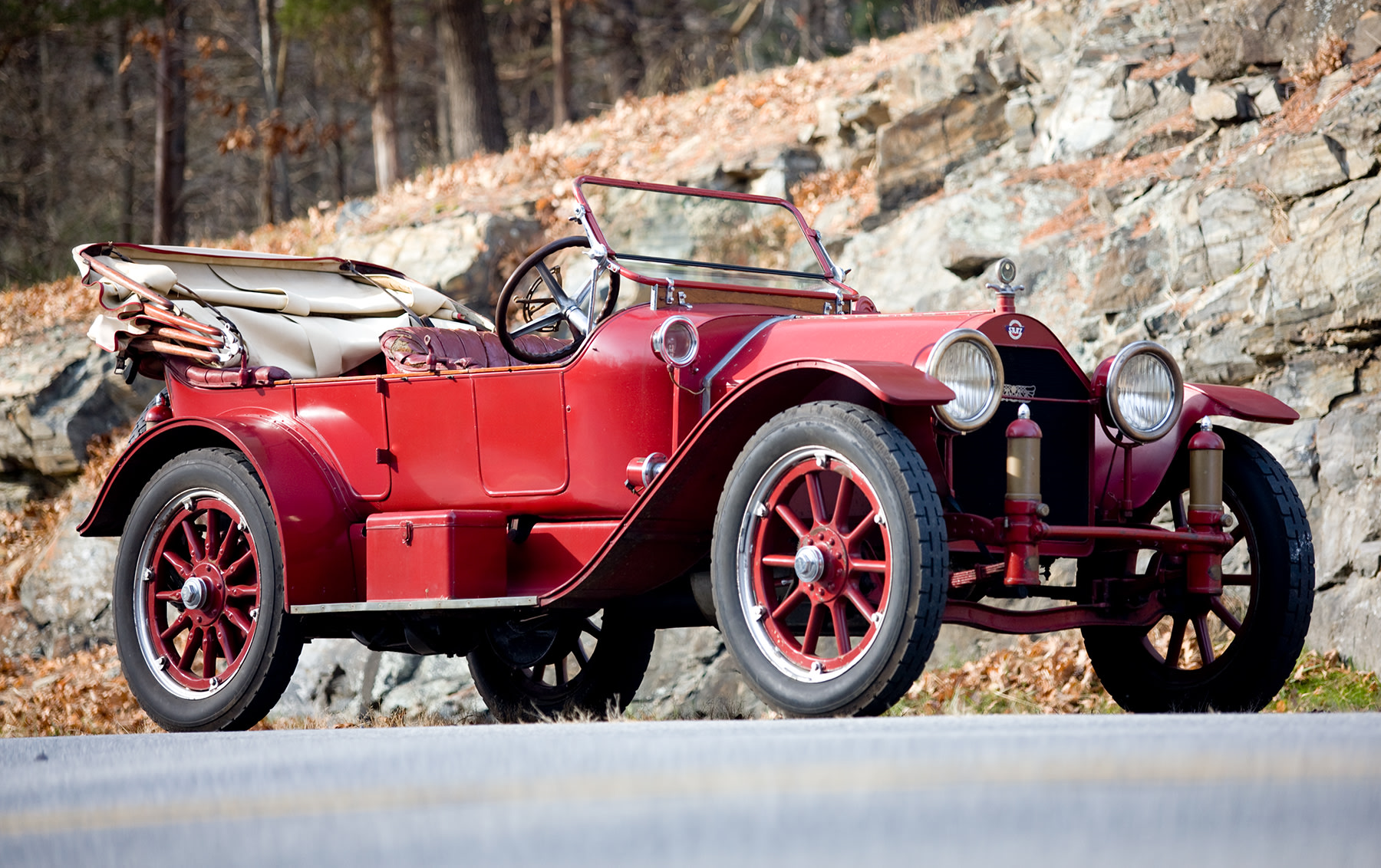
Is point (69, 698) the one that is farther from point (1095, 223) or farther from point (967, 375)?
point (1095, 223)

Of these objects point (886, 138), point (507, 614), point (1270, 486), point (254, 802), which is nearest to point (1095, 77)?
point (886, 138)

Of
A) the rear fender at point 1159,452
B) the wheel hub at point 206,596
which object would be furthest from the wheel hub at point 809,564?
the wheel hub at point 206,596

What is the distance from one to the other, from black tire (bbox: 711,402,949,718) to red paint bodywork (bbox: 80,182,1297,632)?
0.71 feet

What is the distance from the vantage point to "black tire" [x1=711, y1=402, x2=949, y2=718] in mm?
4004

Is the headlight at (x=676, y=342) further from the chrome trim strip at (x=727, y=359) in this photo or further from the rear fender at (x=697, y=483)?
the rear fender at (x=697, y=483)

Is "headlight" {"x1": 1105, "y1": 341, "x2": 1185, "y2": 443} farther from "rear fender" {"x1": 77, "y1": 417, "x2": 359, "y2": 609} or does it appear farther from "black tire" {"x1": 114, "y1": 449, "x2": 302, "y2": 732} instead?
"black tire" {"x1": 114, "y1": 449, "x2": 302, "y2": 732}

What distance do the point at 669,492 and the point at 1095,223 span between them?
17.4 feet

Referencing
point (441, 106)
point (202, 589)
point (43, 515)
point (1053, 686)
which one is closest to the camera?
point (202, 589)

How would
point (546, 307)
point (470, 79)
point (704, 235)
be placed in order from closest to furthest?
1. point (546, 307)
2. point (704, 235)
3. point (470, 79)

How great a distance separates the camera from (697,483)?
15.7ft

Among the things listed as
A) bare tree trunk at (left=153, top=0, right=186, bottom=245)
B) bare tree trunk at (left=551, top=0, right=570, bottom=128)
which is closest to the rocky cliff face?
bare tree trunk at (left=153, top=0, right=186, bottom=245)

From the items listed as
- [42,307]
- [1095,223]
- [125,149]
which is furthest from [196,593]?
[125,149]

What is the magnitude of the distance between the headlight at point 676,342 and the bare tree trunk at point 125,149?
2038 centimetres

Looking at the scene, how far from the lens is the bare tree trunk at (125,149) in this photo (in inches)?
939
